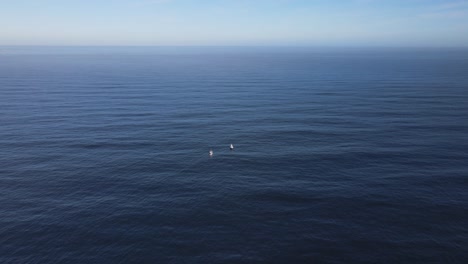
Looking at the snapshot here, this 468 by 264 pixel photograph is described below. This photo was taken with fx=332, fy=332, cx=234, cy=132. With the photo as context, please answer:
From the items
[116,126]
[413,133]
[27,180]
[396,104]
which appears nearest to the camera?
[27,180]

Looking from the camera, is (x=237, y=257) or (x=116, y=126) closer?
(x=237, y=257)

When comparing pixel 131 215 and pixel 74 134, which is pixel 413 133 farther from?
pixel 74 134

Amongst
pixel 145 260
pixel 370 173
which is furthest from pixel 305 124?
pixel 145 260

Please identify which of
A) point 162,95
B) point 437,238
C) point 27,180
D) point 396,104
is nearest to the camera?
point 437,238

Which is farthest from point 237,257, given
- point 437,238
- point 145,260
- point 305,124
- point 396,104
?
point 396,104

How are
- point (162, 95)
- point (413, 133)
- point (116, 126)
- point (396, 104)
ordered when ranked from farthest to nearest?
1. point (162, 95)
2. point (396, 104)
3. point (116, 126)
4. point (413, 133)

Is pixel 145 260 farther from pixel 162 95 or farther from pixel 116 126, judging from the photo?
pixel 162 95
